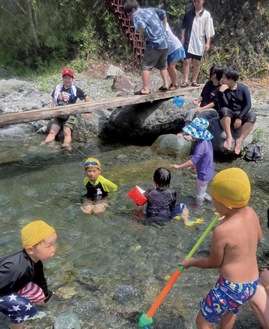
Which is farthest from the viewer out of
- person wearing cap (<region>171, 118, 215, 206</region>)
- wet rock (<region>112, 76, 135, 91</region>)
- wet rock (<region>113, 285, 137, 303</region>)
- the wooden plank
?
wet rock (<region>112, 76, 135, 91</region>)

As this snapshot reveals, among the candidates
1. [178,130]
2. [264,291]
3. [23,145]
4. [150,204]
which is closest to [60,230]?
[150,204]

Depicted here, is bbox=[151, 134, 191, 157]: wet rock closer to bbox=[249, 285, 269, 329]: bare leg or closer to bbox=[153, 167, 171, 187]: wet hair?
bbox=[153, 167, 171, 187]: wet hair

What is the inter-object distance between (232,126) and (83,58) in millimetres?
7128

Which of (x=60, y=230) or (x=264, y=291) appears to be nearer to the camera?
(x=264, y=291)

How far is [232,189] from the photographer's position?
2697 millimetres

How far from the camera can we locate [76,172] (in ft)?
23.1

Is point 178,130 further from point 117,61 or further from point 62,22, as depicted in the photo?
point 62,22

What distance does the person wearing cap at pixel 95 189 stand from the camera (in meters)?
5.41

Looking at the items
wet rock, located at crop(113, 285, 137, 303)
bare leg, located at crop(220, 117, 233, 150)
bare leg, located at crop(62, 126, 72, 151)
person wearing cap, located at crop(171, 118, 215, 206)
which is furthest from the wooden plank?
wet rock, located at crop(113, 285, 137, 303)

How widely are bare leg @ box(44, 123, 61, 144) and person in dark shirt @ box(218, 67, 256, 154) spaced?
3335 mm

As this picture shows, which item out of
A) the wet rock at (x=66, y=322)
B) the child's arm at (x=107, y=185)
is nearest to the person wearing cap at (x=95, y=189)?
the child's arm at (x=107, y=185)

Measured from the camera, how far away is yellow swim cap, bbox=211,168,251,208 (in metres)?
2.70

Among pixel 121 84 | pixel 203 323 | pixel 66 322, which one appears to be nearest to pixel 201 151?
pixel 203 323

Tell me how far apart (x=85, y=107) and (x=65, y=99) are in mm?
889
